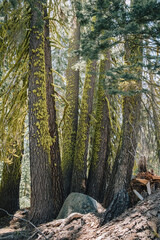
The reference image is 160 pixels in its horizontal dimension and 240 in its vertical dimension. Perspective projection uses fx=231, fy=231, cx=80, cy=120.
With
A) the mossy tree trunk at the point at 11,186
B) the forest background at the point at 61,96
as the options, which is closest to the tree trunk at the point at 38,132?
the forest background at the point at 61,96

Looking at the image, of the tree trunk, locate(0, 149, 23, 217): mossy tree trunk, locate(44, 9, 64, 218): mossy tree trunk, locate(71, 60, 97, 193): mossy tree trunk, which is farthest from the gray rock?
locate(0, 149, 23, 217): mossy tree trunk

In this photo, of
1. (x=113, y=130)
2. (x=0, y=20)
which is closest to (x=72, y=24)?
(x=0, y=20)

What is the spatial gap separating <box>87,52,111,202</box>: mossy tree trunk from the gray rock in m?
1.47

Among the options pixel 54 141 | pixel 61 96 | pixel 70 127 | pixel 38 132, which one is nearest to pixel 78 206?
pixel 54 141

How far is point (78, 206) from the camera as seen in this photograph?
209 inches

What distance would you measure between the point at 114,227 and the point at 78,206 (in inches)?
87.4

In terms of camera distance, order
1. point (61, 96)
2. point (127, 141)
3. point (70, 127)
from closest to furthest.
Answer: point (127, 141) → point (61, 96) → point (70, 127)

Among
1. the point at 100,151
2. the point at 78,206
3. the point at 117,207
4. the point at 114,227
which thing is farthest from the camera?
the point at 100,151

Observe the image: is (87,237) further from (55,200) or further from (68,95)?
(68,95)

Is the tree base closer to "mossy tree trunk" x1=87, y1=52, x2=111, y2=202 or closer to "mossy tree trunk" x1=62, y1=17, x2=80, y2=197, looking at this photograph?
"mossy tree trunk" x1=87, y1=52, x2=111, y2=202

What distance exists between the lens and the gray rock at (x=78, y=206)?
5.17 m

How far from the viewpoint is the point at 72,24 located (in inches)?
339

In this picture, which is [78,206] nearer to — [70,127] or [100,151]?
[100,151]

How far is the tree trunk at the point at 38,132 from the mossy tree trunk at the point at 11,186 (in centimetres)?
188
